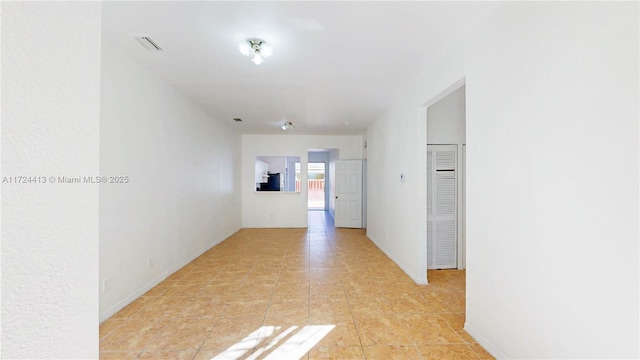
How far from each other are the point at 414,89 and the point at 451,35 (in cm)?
108

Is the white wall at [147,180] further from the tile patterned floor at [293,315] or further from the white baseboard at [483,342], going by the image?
the white baseboard at [483,342]

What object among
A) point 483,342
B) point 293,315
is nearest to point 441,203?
point 483,342

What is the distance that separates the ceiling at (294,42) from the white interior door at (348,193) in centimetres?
334

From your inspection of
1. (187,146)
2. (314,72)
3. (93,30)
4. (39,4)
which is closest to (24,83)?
(39,4)

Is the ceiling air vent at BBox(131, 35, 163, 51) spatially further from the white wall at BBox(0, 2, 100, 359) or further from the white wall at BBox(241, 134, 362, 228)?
the white wall at BBox(241, 134, 362, 228)

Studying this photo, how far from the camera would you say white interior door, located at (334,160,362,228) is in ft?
24.3

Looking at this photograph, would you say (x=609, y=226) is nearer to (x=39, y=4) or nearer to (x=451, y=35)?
(x=451, y=35)

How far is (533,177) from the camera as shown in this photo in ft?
5.43

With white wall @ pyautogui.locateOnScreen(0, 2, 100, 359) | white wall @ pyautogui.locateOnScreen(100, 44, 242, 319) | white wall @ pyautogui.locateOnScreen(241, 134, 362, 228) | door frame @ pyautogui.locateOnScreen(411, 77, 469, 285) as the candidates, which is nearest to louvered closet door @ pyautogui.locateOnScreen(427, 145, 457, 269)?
door frame @ pyautogui.locateOnScreen(411, 77, 469, 285)

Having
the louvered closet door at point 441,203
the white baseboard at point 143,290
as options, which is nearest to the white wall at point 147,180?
the white baseboard at point 143,290

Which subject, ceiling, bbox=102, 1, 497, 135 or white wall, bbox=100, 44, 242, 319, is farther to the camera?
white wall, bbox=100, 44, 242, 319

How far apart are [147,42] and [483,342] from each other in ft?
12.3

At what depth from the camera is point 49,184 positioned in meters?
0.57

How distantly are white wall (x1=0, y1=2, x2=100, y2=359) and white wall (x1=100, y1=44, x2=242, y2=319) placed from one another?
2240 millimetres
